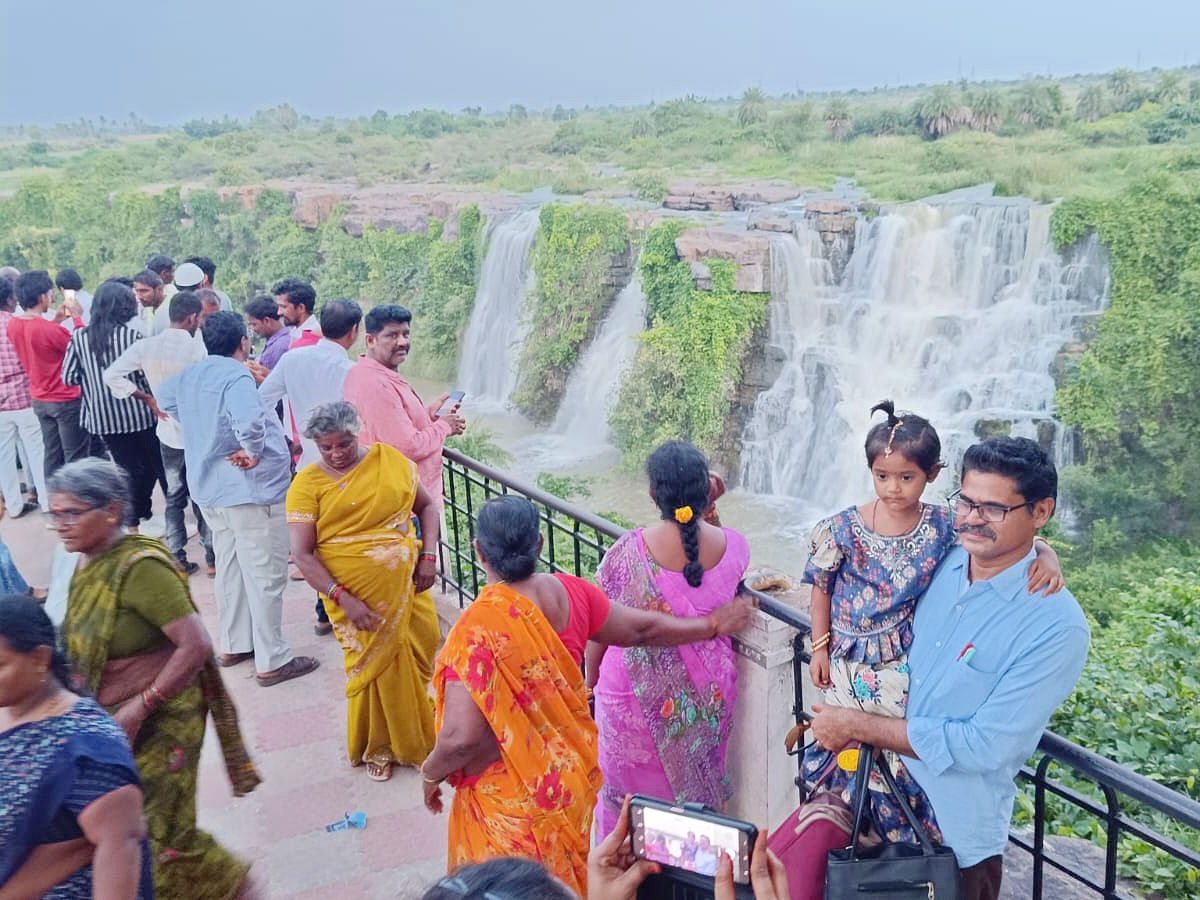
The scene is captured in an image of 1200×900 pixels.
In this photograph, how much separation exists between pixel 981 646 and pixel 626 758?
1213mm

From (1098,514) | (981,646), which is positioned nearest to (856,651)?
(981,646)

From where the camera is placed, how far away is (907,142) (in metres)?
33.8

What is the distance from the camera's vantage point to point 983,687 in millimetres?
1814

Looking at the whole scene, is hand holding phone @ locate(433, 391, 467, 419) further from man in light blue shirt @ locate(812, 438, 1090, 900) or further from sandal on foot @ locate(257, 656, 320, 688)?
man in light blue shirt @ locate(812, 438, 1090, 900)

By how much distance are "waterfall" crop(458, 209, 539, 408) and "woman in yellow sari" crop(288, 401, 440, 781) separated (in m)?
22.2

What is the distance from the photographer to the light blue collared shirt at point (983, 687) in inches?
68.6

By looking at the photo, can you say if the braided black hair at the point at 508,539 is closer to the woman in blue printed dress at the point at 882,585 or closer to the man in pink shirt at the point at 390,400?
the woman in blue printed dress at the point at 882,585

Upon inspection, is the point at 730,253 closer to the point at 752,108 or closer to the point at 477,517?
the point at 477,517

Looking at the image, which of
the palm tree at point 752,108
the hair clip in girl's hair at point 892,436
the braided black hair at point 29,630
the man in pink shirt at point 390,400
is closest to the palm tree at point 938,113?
the palm tree at point 752,108

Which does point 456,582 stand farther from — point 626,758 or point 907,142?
point 907,142

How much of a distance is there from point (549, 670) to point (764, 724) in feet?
2.42

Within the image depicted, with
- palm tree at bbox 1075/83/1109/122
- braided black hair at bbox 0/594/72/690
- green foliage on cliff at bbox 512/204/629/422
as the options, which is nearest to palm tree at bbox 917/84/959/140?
palm tree at bbox 1075/83/1109/122

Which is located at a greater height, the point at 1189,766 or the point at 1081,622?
the point at 1081,622

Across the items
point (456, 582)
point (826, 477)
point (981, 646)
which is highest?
point (981, 646)
